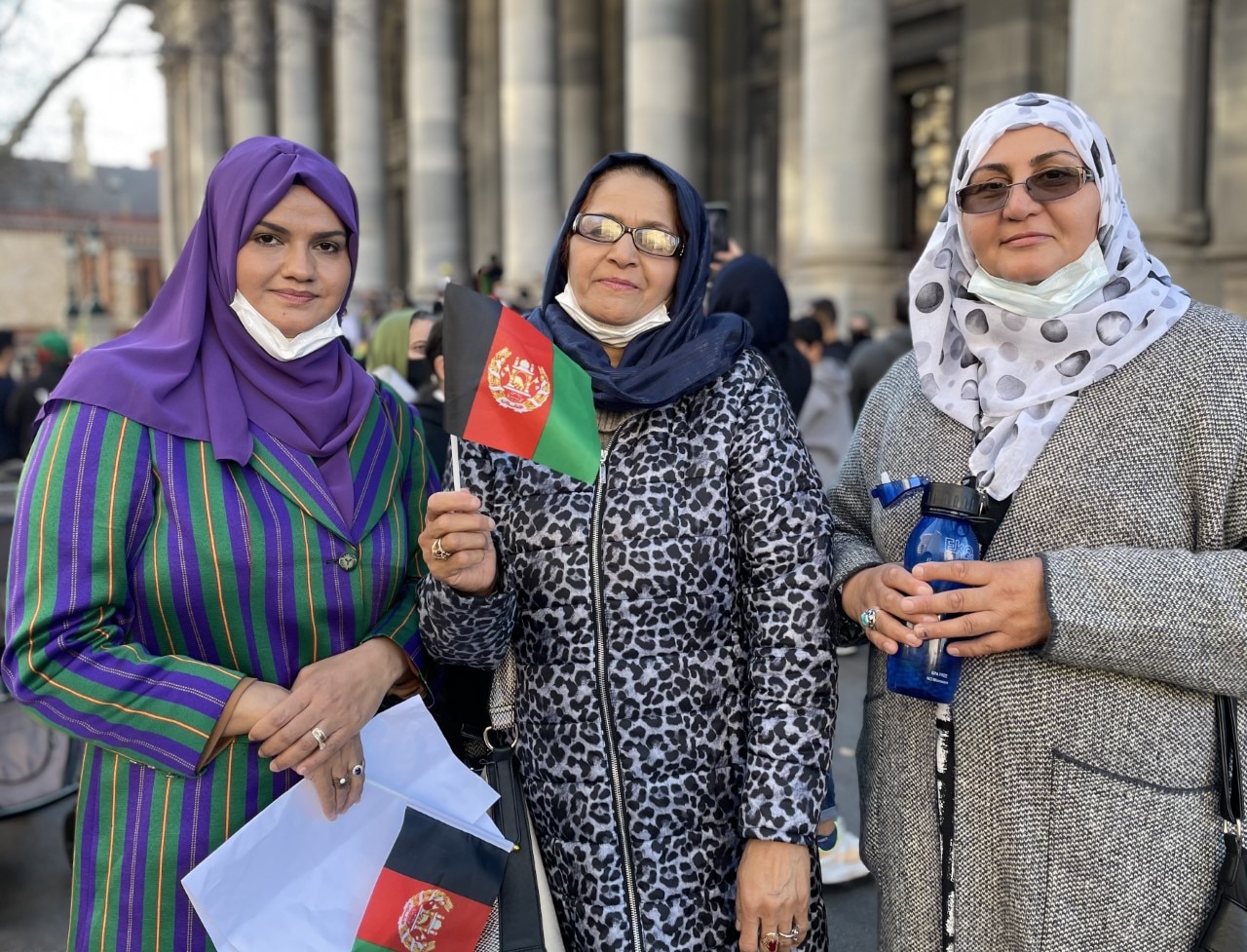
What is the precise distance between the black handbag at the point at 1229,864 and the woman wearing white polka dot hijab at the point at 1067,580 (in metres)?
0.02

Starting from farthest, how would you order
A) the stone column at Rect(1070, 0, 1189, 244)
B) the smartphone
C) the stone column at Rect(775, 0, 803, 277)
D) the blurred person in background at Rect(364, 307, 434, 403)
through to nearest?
the stone column at Rect(775, 0, 803, 277) < the stone column at Rect(1070, 0, 1189, 244) < the smartphone < the blurred person in background at Rect(364, 307, 434, 403)

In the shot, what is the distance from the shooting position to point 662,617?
74.0 inches

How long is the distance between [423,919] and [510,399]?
951 millimetres

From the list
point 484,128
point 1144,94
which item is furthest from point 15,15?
point 1144,94

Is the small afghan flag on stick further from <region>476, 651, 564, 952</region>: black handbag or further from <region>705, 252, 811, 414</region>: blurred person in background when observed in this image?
<region>705, 252, 811, 414</region>: blurred person in background

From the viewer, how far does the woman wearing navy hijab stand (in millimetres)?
1855

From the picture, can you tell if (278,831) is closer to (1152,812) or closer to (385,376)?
(1152,812)

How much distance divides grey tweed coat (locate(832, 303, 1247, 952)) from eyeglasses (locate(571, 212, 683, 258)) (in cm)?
78

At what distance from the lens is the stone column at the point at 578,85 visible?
67.6ft

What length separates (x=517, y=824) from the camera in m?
1.95

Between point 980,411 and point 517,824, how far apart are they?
1.16m

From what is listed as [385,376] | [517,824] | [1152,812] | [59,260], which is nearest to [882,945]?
[1152,812]

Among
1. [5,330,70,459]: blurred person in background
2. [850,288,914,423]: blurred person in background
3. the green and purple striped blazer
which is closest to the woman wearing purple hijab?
the green and purple striped blazer

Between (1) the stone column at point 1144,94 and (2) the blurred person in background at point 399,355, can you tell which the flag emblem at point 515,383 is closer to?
(2) the blurred person in background at point 399,355
